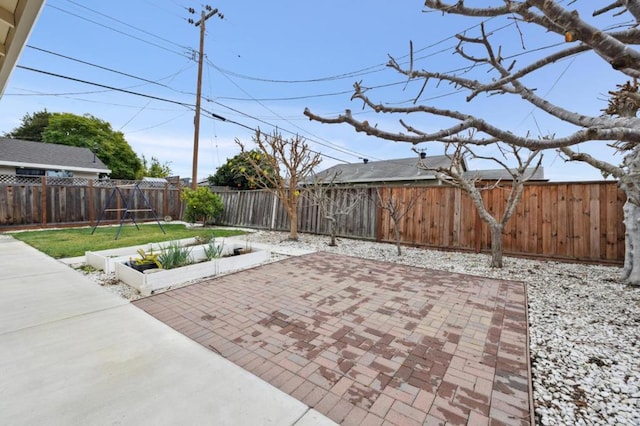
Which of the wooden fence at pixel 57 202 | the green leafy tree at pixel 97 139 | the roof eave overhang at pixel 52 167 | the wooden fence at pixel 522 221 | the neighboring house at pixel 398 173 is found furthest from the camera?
the green leafy tree at pixel 97 139

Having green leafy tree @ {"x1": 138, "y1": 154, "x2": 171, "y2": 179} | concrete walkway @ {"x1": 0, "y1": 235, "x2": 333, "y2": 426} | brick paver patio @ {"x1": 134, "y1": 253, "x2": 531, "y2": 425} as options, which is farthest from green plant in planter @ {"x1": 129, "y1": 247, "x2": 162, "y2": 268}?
A: green leafy tree @ {"x1": 138, "y1": 154, "x2": 171, "y2": 179}

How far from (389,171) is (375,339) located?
15937 mm

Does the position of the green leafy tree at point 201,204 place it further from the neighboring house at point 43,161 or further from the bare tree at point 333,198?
the neighboring house at point 43,161

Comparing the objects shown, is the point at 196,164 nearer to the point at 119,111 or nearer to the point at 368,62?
the point at 119,111

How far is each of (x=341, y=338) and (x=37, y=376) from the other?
7.34ft

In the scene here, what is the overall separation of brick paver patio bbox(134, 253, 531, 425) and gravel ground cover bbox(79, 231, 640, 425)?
146 mm

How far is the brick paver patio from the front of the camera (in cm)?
170

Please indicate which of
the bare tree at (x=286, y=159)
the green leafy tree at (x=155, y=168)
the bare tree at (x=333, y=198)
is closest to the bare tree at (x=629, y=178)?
the bare tree at (x=333, y=198)

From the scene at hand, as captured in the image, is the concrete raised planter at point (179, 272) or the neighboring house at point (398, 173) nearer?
the concrete raised planter at point (179, 272)

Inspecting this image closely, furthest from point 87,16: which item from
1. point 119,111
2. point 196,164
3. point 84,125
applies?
point 84,125

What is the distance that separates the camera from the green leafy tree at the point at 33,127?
2539cm

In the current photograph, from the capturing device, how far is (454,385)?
187cm

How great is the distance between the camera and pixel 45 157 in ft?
51.4

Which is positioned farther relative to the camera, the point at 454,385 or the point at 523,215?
the point at 523,215
